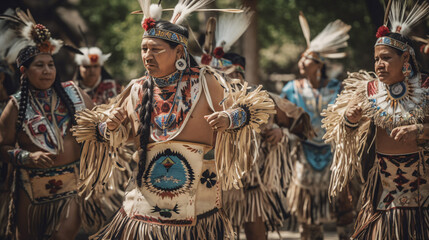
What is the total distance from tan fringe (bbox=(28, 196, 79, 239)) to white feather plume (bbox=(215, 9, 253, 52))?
221cm

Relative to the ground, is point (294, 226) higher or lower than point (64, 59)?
lower

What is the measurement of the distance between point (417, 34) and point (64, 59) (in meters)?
9.28

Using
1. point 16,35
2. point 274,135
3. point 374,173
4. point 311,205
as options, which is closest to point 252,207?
point 274,135

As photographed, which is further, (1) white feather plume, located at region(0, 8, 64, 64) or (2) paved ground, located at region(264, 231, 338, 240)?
(2) paved ground, located at region(264, 231, 338, 240)

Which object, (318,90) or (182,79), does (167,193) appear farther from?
(318,90)

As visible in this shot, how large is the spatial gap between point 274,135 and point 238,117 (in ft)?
5.91

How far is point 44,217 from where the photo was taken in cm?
509

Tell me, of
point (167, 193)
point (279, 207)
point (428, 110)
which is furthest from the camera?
point (279, 207)

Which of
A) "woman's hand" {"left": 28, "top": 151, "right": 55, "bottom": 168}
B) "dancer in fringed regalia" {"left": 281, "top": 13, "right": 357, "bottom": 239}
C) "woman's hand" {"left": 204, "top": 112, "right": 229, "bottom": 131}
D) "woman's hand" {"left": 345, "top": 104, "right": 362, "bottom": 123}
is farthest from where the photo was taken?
"dancer in fringed regalia" {"left": 281, "top": 13, "right": 357, "bottom": 239}

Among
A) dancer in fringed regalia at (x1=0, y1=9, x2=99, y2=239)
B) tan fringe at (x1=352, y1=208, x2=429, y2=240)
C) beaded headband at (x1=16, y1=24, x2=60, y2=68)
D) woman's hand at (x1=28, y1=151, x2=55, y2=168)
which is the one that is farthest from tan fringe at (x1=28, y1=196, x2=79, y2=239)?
tan fringe at (x1=352, y1=208, x2=429, y2=240)

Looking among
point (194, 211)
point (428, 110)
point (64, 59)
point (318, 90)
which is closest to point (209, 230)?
point (194, 211)

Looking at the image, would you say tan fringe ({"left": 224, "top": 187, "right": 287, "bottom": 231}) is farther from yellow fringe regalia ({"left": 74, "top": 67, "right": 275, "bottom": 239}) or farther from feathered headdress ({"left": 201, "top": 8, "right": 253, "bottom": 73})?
yellow fringe regalia ({"left": 74, "top": 67, "right": 275, "bottom": 239})

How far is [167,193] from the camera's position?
395 centimetres

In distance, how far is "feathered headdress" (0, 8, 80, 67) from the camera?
5.27m
